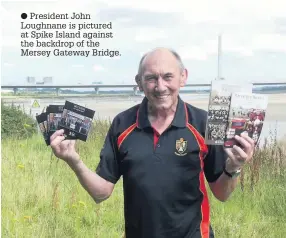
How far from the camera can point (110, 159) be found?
172 cm

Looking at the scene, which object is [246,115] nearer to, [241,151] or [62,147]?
[241,151]

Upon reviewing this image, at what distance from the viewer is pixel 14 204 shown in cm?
362

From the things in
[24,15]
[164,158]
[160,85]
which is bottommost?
[164,158]

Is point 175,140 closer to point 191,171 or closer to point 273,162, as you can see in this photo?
point 191,171

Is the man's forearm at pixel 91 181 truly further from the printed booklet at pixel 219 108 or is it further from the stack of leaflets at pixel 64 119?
the printed booklet at pixel 219 108

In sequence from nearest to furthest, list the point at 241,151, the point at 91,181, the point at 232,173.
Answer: the point at 241,151
the point at 232,173
the point at 91,181

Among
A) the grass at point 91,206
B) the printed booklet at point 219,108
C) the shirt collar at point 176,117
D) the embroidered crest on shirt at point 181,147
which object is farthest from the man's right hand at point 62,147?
the grass at point 91,206

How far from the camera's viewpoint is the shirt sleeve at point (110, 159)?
5.62 feet

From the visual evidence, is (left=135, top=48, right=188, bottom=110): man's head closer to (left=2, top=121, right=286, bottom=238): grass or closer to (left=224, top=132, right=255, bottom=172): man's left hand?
(left=224, top=132, right=255, bottom=172): man's left hand

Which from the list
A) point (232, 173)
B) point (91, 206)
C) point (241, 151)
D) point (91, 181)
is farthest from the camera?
point (91, 206)

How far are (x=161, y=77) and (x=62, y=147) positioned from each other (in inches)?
16.4

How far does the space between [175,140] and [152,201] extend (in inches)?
8.8

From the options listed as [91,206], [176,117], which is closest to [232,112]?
[176,117]

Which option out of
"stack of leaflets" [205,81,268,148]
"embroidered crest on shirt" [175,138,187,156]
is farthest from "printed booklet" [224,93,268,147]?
"embroidered crest on shirt" [175,138,187,156]
